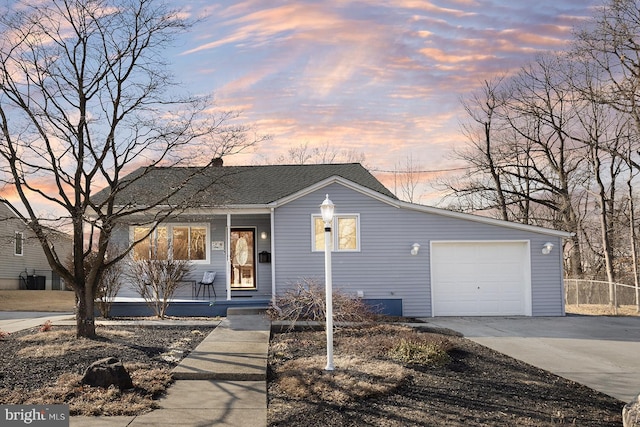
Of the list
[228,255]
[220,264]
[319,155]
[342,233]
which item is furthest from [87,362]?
[319,155]

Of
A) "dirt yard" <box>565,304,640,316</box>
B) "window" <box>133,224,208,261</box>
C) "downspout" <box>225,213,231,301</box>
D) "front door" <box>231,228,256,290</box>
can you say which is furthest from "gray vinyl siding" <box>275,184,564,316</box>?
"dirt yard" <box>565,304,640,316</box>

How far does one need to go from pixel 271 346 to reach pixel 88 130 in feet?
17.6

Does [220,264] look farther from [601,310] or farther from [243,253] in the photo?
[601,310]

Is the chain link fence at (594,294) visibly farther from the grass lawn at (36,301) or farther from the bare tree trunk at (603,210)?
the grass lawn at (36,301)

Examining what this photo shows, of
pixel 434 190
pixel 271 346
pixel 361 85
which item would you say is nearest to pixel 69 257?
pixel 271 346

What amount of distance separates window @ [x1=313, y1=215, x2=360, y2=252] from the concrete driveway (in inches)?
118

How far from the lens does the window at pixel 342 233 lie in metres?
16.2

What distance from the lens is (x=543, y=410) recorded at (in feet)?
20.9

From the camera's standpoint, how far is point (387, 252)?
53.3 feet

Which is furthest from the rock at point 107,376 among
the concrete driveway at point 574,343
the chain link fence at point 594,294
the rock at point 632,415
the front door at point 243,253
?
the chain link fence at point 594,294

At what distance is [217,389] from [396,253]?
32.0ft

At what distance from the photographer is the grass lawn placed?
20672 mm

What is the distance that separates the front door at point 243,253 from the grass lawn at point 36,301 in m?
6.17

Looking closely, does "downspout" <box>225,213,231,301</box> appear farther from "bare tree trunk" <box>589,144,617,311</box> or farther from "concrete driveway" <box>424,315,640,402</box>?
"bare tree trunk" <box>589,144,617,311</box>
